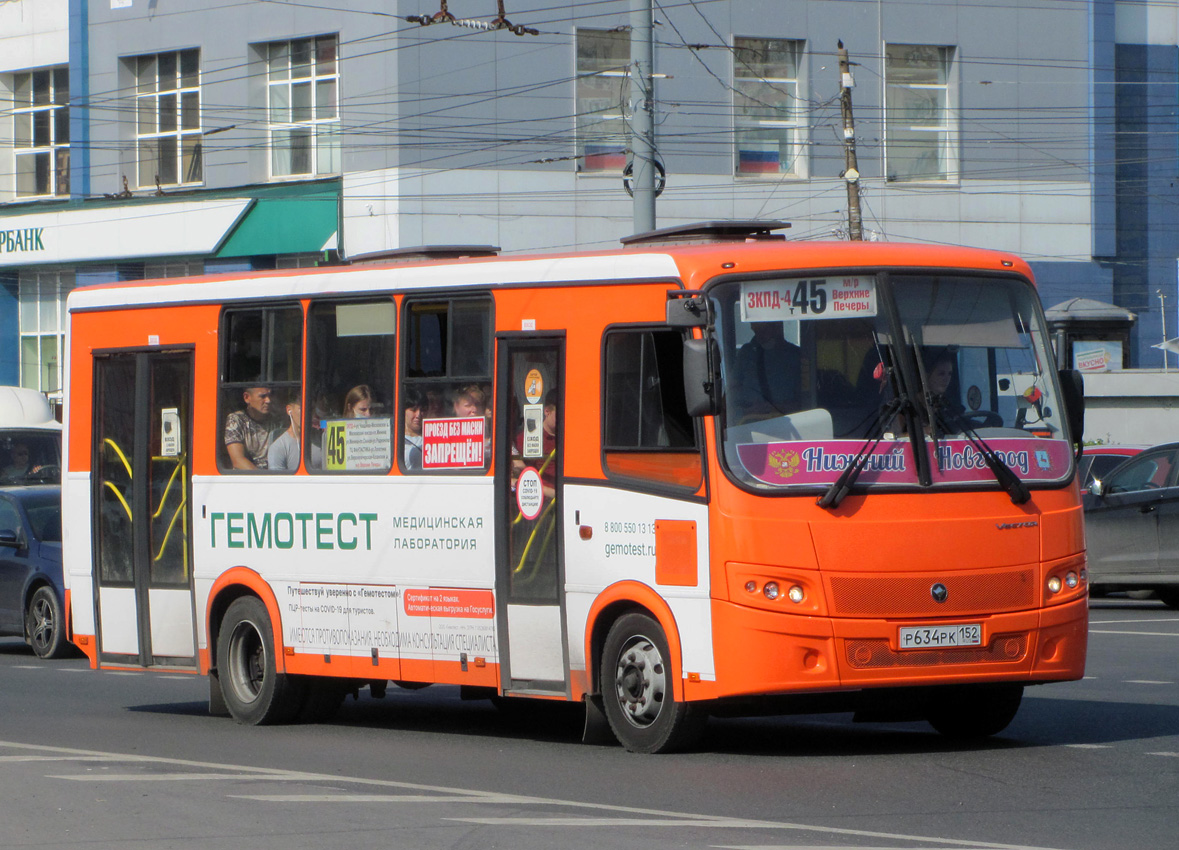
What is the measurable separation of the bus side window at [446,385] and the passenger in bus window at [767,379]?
1843mm

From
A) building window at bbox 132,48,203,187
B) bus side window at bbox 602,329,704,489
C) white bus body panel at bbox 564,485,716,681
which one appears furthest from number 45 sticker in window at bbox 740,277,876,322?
building window at bbox 132,48,203,187

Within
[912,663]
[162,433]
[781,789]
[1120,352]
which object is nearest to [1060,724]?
[912,663]

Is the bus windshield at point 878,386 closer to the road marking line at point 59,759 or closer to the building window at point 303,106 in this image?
the road marking line at point 59,759

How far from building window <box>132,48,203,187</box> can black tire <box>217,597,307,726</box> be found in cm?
3099

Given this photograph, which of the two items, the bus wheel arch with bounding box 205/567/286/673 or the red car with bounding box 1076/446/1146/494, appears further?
the red car with bounding box 1076/446/1146/494

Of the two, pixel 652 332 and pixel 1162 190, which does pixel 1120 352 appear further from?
pixel 652 332

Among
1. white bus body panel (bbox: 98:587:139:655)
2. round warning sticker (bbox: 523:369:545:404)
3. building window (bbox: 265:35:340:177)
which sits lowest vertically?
white bus body panel (bbox: 98:587:139:655)

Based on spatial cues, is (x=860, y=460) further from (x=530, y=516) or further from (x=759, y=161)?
(x=759, y=161)

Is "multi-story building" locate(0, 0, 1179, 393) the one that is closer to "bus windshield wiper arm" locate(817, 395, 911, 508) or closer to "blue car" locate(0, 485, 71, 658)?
"blue car" locate(0, 485, 71, 658)

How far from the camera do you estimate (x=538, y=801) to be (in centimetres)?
920

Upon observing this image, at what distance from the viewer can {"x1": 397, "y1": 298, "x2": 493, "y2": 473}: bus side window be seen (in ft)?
38.8

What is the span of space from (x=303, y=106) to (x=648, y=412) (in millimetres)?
32023

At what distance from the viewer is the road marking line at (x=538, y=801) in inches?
314

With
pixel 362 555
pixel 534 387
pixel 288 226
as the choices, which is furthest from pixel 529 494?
pixel 288 226
